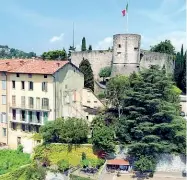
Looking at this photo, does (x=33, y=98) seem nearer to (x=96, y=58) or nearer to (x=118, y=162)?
(x=118, y=162)

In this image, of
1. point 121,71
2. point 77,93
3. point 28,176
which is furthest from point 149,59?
point 28,176

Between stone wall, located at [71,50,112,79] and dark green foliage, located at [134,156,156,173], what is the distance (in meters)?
29.9

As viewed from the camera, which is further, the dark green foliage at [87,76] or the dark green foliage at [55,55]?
the dark green foliage at [55,55]

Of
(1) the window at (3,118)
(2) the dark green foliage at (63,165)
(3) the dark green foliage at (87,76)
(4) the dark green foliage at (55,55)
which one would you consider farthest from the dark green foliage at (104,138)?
(4) the dark green foliage at (55,55)

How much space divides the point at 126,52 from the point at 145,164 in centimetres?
2558

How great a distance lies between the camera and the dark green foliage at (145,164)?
3534 cm

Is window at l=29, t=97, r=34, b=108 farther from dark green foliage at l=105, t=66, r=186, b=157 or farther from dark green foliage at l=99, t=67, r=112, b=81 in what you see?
dark green foliage at l=99, t=67, r=112, b=81

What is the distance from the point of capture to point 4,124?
47094mm

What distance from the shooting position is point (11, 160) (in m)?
41.7

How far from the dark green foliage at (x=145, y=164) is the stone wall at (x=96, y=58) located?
1179 inches

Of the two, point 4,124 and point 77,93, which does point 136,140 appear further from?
point 4,124

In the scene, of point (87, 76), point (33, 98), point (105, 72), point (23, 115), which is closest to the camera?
point (33, 98)

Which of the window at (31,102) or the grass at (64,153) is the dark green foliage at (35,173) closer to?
the grass at (64,153)

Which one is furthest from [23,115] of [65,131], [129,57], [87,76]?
[129,57]
